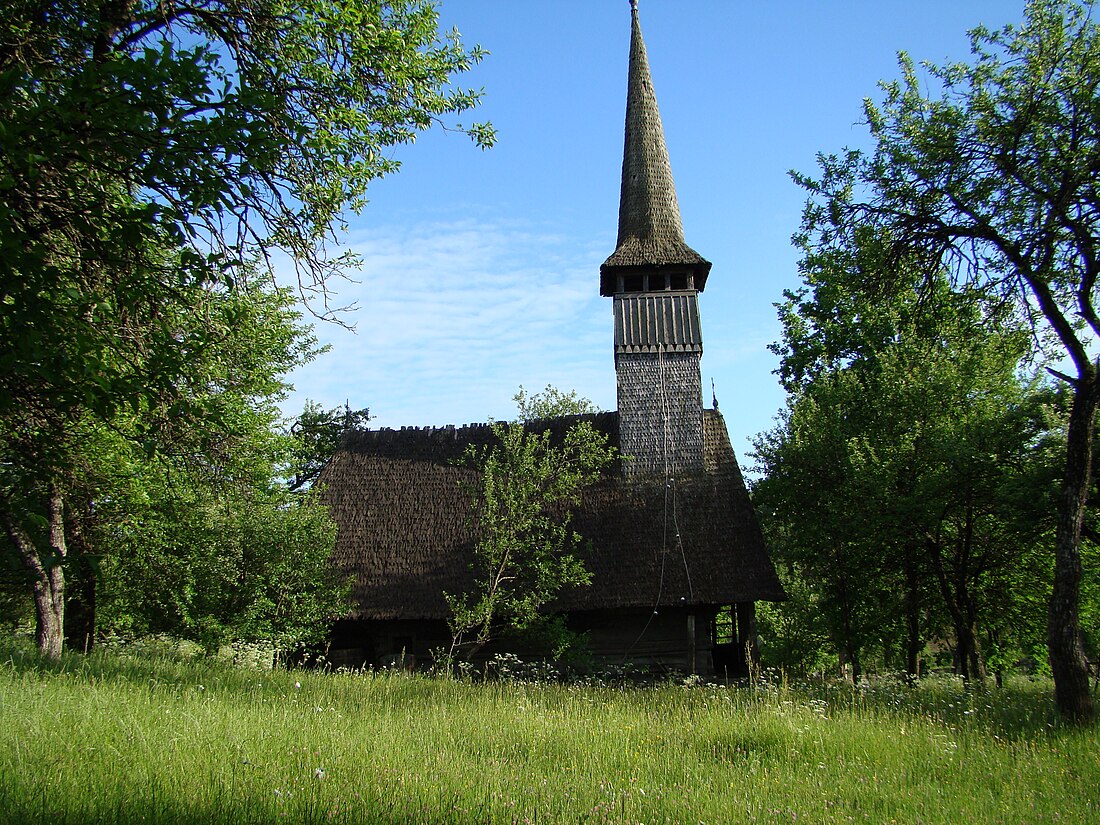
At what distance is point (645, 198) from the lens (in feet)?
71.0

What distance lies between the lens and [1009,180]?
33.6ft

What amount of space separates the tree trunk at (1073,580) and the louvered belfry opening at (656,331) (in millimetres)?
10260

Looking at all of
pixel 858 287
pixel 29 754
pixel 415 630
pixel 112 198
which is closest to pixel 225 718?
pixel 29 754

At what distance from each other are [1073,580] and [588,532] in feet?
34.6

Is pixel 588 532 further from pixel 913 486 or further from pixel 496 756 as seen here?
pixel 496 756

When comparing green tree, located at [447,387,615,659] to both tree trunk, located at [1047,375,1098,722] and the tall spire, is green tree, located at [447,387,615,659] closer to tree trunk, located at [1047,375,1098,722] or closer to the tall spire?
the tall spire

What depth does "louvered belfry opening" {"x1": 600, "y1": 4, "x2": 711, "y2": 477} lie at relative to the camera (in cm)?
1964

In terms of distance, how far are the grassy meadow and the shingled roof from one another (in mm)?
6557

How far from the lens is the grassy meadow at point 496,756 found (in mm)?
5070

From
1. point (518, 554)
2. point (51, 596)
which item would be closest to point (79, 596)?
point (51, 596)

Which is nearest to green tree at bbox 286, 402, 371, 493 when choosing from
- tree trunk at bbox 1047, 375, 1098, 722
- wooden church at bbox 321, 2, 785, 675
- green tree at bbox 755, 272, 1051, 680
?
wooden church at bbox 321, 2, 785, 675

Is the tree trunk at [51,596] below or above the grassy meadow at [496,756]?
above

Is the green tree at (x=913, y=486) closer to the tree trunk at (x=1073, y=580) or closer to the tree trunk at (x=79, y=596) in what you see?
the tree trunk at (x=1073, y=580)

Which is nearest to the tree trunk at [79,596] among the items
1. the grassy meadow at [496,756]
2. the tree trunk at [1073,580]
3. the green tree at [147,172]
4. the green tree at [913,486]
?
the grassy meadow at [496,756]
